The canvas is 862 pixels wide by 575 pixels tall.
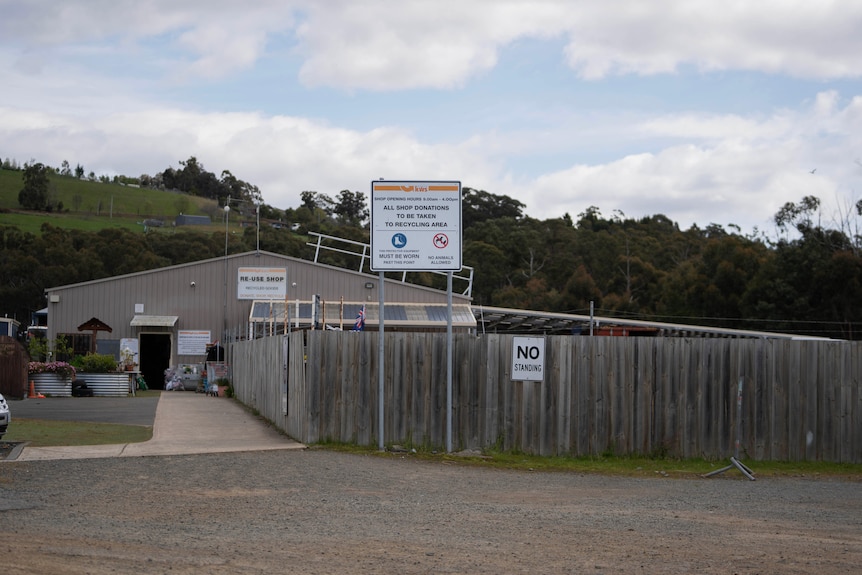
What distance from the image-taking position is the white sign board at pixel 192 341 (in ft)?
135

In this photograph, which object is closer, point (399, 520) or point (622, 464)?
point (399, 520)

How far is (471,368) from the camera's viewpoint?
16.3 metres

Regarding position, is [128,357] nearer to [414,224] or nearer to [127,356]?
[127,356]

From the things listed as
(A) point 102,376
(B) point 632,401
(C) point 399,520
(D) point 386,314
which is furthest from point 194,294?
(C) point 399,520

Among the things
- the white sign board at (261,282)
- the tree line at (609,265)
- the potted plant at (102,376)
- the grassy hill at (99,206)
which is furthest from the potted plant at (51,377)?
the grassy hill at (99,206)

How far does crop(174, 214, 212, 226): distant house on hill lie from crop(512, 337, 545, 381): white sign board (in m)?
97.2

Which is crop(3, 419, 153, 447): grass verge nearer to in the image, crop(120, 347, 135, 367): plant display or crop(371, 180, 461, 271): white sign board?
crop(371, 180, 461, 271): white sign board

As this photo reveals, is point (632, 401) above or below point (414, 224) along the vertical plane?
below

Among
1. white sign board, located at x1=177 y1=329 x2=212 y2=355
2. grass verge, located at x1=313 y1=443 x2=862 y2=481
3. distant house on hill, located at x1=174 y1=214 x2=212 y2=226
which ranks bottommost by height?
grass verge, located at x1=313 y1=443 x2=862 y2=481

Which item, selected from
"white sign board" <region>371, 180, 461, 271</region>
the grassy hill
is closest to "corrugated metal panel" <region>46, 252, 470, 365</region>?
"white sign board" <region>371, 180, 461, 271</region>

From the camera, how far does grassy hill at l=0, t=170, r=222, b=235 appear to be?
10396 centimetres

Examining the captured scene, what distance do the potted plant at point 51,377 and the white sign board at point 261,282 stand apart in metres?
11.4

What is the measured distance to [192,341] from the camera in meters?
41.2

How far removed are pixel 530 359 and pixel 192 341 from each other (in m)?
27.7
